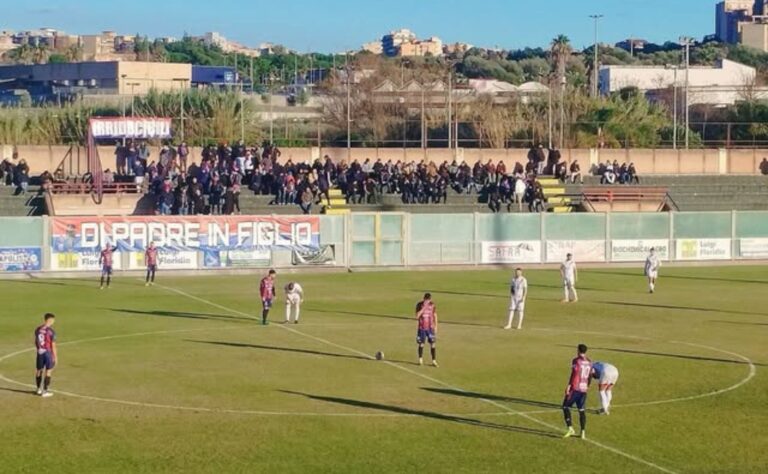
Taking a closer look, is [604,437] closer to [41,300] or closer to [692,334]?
[692,334]

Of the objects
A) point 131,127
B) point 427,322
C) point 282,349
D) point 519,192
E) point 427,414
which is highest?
point 131,127

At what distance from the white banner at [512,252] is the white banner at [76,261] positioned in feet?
58.3

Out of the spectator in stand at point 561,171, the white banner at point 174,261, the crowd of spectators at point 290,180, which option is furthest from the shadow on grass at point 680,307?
the spectator in stand at point 561,171

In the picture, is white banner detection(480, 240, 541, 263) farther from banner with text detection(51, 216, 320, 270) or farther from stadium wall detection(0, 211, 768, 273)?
banner with text detection(51, 216, 320, 270)

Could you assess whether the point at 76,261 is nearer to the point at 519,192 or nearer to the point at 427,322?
the point at 519,192

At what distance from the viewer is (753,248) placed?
221 feet

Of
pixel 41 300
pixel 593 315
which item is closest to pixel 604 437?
pixel 593 315

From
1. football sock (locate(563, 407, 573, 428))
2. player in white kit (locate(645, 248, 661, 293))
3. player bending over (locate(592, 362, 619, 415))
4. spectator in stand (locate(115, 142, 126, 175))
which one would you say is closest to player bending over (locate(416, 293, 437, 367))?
player bending over (locate(592, 362, 619, 415))

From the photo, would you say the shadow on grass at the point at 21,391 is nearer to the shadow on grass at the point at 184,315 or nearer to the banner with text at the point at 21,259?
the shadow on grass at the point at 184,315

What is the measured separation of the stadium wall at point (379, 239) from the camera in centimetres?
5662

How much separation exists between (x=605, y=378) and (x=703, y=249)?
42575 mm

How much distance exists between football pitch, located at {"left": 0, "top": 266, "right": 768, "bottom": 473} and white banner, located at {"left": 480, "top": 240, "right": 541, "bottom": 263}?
11.3 metres

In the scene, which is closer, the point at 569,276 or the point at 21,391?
the point at 21,391

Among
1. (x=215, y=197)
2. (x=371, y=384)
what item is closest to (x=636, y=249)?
(x=215, y=197)
